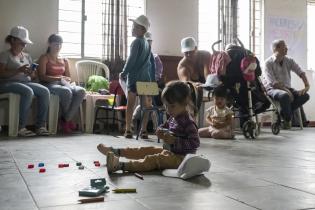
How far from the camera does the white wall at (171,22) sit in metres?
6.00

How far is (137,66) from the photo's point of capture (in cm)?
414

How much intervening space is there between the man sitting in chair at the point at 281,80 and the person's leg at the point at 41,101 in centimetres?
297

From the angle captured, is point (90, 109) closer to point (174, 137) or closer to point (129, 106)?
point (129, 106)

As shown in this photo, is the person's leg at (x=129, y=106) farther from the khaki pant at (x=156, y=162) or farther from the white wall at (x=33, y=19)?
the khaki pant at (x=156, y=162)

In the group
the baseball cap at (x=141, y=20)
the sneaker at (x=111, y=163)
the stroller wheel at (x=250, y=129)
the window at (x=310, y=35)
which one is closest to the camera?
the sneaker at (x=111, y=163)

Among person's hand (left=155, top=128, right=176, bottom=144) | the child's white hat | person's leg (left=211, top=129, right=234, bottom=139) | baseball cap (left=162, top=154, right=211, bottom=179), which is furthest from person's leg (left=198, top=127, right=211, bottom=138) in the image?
baseball cap (left=162, top=154, right=211, bottom=179)

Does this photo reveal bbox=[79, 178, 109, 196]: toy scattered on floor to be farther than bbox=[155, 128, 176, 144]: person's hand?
No

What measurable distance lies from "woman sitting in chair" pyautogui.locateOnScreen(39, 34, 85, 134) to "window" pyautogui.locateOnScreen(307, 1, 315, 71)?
15.2ft

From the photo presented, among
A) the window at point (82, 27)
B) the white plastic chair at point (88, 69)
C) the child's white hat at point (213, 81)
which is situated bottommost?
the child's white hat at point (213, 81)

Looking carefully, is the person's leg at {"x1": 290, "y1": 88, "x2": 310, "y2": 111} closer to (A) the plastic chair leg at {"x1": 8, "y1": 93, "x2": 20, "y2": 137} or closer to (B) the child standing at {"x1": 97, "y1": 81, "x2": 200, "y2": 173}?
(A) the plastic chair leg at {"x1": 8, "y1": 93, "x2": 20, "y2": 137}

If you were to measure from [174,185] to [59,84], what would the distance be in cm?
347

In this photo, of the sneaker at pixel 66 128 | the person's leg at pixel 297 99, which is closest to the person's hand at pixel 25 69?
the sneaker at pixel 66 128

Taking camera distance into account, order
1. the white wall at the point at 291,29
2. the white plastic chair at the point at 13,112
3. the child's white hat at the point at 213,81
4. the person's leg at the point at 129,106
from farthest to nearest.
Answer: the white wall at the point at 291,29 → the child's white hat at the point at 213,81 → the white plastic chair at the point at 13,112 → the person's leg at the point at 129,106

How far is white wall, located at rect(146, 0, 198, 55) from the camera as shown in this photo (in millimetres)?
6000
